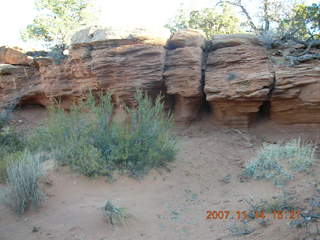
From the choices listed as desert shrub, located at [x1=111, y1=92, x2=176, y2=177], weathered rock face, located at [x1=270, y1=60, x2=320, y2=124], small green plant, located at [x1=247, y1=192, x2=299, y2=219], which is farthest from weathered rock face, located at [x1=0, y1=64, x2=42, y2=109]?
small green plant, located at [x1=247, y1=192, x2=299, y2=219]

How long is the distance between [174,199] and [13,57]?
966 cm

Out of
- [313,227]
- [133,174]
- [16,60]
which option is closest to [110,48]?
[133,174]

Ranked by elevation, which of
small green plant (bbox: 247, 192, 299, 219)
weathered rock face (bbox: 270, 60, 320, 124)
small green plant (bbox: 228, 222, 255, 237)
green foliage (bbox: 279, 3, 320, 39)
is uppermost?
green foliage (bbox: 279, 3, 320, 39)

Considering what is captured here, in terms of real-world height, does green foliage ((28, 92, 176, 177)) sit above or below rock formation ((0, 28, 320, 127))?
below

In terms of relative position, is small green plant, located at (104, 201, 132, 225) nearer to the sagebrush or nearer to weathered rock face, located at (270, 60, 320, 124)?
the sagebrush

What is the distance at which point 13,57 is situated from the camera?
12.7 m

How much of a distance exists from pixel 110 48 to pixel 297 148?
18.1ft

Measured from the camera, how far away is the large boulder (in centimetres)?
1253

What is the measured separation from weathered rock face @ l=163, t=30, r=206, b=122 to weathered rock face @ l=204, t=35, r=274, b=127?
345 millimetres

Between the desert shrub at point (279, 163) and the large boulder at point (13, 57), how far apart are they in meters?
9.23

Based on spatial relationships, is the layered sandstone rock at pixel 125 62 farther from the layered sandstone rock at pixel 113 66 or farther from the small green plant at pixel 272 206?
the small green plant at pixel 272 206

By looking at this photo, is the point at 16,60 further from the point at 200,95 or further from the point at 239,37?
the point at 239,37

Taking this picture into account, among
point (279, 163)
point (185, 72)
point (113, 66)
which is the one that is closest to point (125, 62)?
point (113, 66)

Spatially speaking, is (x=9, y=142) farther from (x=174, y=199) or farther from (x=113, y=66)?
(x=174, y=199)
